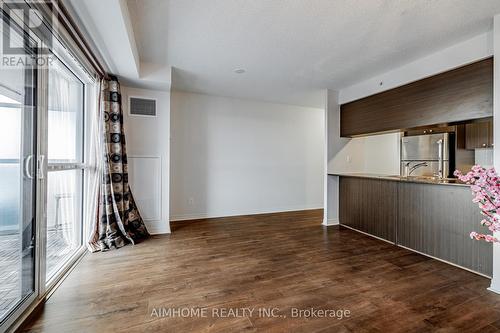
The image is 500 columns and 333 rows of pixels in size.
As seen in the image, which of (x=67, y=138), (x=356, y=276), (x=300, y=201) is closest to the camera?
(x=356, y=276)

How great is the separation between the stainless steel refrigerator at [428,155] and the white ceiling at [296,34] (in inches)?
96.6

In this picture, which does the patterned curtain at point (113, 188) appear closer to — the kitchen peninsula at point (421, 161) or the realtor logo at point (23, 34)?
the realtor logo at point (23, 34)

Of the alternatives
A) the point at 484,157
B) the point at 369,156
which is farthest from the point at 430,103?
the point at 484,157

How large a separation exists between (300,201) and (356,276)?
327 centimetres

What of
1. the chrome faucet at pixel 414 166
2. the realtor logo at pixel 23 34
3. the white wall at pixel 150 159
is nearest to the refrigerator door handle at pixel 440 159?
the chrome faucet at pixel 414 166

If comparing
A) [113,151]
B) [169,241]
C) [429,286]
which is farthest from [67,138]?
[429,286]

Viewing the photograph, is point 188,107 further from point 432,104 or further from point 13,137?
point 432,104

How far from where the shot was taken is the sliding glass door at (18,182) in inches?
59.4

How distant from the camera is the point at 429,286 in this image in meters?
2.16

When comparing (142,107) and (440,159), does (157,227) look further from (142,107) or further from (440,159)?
(440,159)

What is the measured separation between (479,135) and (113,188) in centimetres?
609

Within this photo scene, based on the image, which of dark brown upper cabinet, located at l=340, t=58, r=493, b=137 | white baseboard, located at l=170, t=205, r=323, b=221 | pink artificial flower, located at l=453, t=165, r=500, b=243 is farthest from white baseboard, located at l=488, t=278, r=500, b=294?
white baseboard, located at l=170, t=205, r=323, b=221

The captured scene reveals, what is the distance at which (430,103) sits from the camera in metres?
2.93

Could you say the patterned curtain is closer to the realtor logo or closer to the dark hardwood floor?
the dark hardwood floor
